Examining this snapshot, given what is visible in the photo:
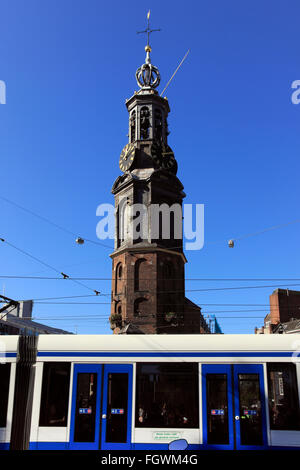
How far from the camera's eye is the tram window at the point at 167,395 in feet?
37.4

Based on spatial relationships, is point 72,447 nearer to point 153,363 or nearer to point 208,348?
point 153,363

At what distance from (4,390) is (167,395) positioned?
4390 millimetres

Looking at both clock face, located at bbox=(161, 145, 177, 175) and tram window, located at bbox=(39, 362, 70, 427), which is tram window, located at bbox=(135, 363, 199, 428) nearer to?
tram window, located at bbox=(39, 362, 70, 427)

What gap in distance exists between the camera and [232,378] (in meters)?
11.6

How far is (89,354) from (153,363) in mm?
1759

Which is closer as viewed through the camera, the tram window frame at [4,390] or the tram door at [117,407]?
the tram door at [117,407]

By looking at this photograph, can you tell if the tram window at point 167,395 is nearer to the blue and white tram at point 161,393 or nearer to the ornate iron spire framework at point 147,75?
the blue and white tram at point 161,393

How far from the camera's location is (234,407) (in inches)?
444

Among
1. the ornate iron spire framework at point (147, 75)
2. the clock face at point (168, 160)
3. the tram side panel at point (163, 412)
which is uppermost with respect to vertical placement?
the ornate iron spire framework at point (147, 75)

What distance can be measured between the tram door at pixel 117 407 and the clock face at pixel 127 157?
141ft

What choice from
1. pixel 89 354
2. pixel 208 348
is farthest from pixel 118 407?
pixel 208 348

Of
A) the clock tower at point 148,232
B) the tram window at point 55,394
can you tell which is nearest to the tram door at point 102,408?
the tram window at point 55,394

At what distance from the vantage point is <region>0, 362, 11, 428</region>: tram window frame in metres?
11.9

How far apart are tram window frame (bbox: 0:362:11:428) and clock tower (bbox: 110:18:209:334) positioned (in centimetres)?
3196
